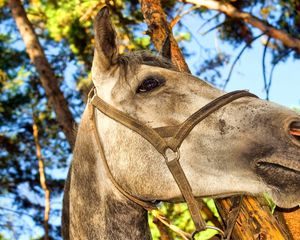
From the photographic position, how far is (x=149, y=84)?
287cm

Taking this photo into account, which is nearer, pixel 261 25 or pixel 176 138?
pixel 176 138

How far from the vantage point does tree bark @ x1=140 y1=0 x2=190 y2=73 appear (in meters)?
4.66

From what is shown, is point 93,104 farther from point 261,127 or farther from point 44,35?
point 44,35

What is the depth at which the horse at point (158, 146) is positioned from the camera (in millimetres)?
2406

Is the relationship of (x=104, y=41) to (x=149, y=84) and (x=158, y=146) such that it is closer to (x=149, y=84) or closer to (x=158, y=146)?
(x=149, y=84)

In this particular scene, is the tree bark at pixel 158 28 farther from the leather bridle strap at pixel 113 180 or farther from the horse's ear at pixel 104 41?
the leather bridle strap at pixel 113 180

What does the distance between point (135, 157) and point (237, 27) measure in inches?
427

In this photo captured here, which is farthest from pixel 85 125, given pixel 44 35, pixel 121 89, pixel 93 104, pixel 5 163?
pixel 44 35

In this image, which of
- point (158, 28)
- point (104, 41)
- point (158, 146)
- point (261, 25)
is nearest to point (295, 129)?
point (158, 146)

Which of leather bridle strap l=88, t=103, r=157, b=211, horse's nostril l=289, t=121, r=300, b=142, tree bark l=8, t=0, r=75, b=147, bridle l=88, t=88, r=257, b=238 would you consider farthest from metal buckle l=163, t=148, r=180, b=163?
tree bark l=8, t=0, r=75, b=147

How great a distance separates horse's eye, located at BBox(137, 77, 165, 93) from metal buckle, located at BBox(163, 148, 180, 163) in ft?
1.42

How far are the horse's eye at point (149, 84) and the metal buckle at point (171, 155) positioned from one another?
1.42ft

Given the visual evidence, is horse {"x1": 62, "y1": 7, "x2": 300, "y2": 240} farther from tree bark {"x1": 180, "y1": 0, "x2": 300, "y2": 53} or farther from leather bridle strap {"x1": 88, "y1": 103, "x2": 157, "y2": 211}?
tree bark {"x1": 180, "y1": 0, "x2": 300, "y2": 53}

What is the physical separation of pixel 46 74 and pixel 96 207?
27.6ft
